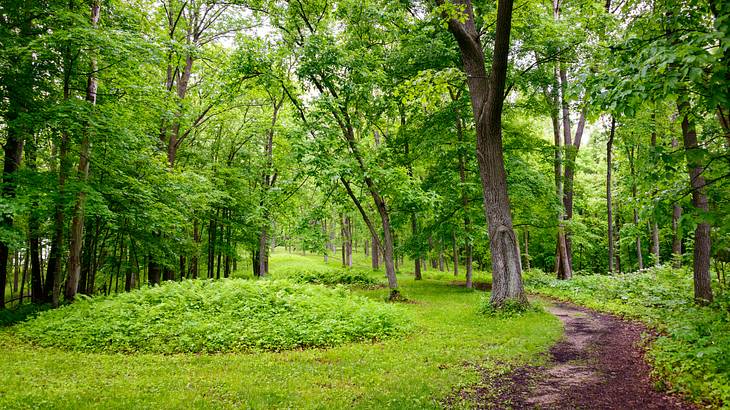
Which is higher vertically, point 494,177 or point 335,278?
point 494,177

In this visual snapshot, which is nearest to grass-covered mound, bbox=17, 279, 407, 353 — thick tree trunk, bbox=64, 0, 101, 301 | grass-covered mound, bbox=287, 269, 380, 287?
thick tree trunk, bbox=64, 0, 101, 301

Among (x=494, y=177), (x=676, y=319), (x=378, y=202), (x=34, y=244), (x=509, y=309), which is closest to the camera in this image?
(x=676, y=319)

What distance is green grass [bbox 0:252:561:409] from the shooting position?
5.32m

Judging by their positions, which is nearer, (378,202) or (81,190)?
(81,190)

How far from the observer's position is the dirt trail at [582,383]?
491 cm

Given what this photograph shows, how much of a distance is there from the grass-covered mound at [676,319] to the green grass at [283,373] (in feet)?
6.59

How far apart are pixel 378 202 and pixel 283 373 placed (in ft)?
30.4

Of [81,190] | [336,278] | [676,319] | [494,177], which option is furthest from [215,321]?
[336,278]

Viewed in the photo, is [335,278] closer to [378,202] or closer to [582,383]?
[378,202]

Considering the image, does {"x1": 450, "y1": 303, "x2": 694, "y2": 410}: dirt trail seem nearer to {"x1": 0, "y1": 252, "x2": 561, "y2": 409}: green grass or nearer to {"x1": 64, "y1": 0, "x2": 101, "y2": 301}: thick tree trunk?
{"x1": 0, "y1": 252, "x2": 561, "y2": 409}: green grass

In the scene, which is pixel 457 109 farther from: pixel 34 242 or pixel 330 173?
pixel 34 242

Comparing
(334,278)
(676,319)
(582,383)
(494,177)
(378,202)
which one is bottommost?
(334,278)

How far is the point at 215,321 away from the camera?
9.51m

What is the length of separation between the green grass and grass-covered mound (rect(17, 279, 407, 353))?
0.47 meters
